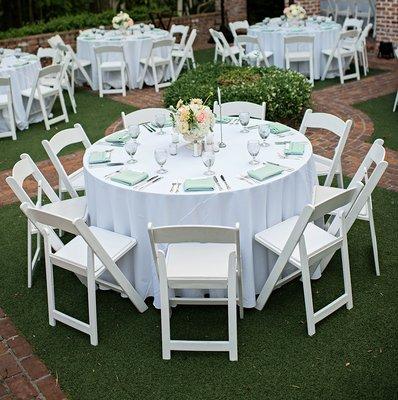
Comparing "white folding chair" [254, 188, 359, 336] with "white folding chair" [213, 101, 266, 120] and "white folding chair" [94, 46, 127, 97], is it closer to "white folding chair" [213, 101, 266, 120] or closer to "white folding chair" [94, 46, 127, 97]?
"white folding chair" [213, 101, 266, 120]

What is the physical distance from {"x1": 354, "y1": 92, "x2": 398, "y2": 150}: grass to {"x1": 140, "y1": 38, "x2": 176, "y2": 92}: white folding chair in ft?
11.3

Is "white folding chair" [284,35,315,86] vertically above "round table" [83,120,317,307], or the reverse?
"white folding chair" [284,35,315,86]

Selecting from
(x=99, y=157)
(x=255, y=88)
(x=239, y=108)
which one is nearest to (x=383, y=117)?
(x=255, y=88)

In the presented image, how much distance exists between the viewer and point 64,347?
3.70 metres

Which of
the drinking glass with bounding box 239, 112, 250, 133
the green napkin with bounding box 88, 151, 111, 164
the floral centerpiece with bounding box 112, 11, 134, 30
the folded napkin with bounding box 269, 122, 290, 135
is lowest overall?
the green napkin with bounding box 88, 151, 111, 164

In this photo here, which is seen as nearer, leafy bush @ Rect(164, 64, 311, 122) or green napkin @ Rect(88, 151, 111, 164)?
green napkin @ Rect(88, 151, 111, 164)

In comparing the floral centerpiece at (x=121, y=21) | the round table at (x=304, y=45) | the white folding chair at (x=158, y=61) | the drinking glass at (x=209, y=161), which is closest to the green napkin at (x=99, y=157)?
the drinking glass at (x=209, y=161)

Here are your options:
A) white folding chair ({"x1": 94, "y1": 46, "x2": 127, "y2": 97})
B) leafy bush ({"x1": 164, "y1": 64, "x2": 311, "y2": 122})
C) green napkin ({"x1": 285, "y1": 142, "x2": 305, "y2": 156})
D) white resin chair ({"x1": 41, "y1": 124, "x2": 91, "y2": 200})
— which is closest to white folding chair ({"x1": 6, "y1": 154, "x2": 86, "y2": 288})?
white resin chair ({"x1": 41, "y1": 124, "x2": 91, "y2": 200})

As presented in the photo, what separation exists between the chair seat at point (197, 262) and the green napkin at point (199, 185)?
36 centimetres

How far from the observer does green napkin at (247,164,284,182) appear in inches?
150

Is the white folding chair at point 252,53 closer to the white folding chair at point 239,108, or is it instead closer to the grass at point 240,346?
the white folding chair at point 239,108

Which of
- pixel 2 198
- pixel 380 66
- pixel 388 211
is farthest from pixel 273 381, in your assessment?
pixel 380 66

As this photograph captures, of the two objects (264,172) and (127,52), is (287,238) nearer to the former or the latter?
(264,172)

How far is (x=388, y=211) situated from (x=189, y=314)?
225 centimetres
